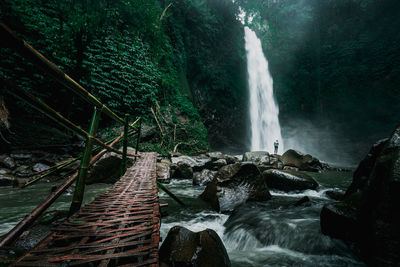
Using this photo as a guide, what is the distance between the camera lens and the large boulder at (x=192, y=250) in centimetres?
178

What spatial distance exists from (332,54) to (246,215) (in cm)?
2548

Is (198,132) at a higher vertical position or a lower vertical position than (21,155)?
higher

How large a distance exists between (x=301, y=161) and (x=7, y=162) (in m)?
14.1

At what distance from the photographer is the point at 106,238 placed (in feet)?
3.92

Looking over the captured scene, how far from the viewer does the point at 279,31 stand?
910 inches

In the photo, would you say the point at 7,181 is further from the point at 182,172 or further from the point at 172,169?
the point at 182,172

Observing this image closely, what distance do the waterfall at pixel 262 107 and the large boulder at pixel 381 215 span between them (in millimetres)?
18463

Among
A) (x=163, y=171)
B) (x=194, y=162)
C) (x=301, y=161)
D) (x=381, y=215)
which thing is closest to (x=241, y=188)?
(x=381, y=215)

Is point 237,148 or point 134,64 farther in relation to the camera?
point 237,148

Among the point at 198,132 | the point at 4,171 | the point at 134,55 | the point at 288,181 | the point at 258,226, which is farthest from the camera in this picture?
the point at 198,132

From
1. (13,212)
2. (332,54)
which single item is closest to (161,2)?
(13,212)

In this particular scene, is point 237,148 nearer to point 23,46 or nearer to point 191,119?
point 191,119

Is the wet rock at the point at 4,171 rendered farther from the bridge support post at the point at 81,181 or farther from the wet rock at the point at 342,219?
the wet rock at the point at 342,219

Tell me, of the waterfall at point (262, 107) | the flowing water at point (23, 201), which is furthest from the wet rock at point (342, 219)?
the waterfall at point (262, 107)
